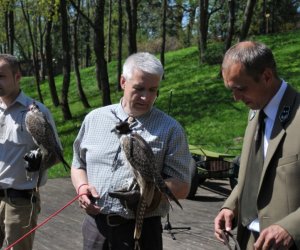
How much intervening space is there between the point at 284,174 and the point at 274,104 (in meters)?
0.42

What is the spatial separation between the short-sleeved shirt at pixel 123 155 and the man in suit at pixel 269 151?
18.9 inches

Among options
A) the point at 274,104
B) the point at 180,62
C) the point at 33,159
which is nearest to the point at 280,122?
the point at 274,104

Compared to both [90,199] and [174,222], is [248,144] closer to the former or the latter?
[90,199]

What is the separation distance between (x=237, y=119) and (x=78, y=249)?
11.4 meters

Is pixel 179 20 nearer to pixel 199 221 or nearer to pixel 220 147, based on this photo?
pixel 220 147

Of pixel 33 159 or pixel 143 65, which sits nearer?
pixel 143 65

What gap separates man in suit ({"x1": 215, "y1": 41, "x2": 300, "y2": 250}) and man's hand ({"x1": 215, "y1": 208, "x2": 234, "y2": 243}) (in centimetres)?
19

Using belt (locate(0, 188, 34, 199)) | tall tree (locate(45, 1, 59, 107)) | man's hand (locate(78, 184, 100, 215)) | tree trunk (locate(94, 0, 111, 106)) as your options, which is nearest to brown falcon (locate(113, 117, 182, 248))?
man's hand (locate(78, 184, 100, 215))

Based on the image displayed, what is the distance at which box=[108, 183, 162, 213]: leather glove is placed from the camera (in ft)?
11.1

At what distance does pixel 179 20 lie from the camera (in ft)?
175

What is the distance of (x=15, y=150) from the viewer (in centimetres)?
494

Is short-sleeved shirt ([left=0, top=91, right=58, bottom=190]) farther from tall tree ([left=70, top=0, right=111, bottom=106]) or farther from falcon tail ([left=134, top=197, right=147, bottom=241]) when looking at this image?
tall tree ([left=70, top=0, right=111, bottom=106])

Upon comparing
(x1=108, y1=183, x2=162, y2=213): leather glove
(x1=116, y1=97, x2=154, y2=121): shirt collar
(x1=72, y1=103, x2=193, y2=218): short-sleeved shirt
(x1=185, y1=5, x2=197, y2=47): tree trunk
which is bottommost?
(x1=185, y1=5, x2=197, y2=47): tree trunk

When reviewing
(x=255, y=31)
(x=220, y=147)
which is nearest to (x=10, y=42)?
(x=220, y=147)
